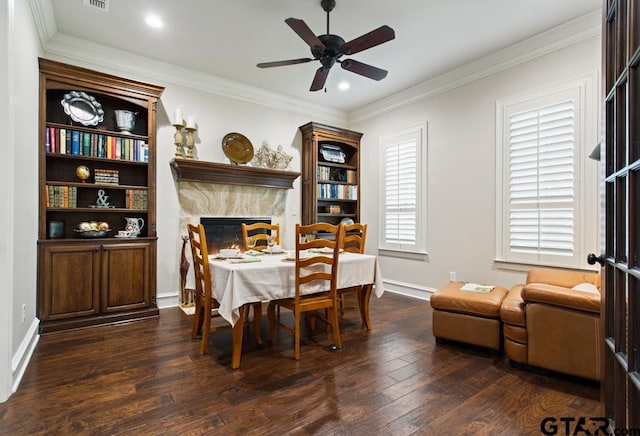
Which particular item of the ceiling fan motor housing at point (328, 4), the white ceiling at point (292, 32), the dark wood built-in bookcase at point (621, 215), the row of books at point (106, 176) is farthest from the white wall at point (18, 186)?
the dark wood built-in bookcase at point (621, 215)

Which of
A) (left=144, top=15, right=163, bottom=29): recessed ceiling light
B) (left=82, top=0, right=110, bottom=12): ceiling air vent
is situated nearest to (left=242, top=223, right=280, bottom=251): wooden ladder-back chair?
(left=144, top=15, right=163, bottom=29): recessed ceiling light

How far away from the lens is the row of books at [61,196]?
10.5 ft

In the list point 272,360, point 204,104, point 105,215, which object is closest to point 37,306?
point 105,215

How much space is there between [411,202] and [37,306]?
440 cm

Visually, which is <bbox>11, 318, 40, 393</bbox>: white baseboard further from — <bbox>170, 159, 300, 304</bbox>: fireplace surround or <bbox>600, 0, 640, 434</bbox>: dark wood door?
<bbox>600, 0, 640, 434</bbox>: dark wood door

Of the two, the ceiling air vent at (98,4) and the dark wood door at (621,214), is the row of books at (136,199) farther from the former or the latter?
the dark wood door at (621,214)

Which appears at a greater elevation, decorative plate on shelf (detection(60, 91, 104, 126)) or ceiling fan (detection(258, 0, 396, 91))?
ceiling fan (detection(258, 0, 396, 91))

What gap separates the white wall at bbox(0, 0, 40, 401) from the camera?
1980 mm

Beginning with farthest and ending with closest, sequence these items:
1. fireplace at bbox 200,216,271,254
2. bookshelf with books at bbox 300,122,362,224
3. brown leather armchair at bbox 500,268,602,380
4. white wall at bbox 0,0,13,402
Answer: bookshelf with books at bbox 300,122,362,224
fireplace at bbox 200,216,271,254
brown leather armchair at bbox 500,268,602,380
white wall at bbox 0,0,13,402

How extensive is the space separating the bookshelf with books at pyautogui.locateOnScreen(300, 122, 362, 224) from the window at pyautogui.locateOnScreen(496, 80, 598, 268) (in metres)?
2.34

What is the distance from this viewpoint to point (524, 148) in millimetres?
3496

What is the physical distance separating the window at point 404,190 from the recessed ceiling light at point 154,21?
3.28 meters

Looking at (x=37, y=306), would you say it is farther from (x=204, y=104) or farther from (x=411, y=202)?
(x=411, y=202)

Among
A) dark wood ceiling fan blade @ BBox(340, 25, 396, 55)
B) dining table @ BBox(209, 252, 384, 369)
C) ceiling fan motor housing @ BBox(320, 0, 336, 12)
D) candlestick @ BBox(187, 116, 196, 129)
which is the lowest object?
dining table @ BBox(209, 252, 384, 369)
